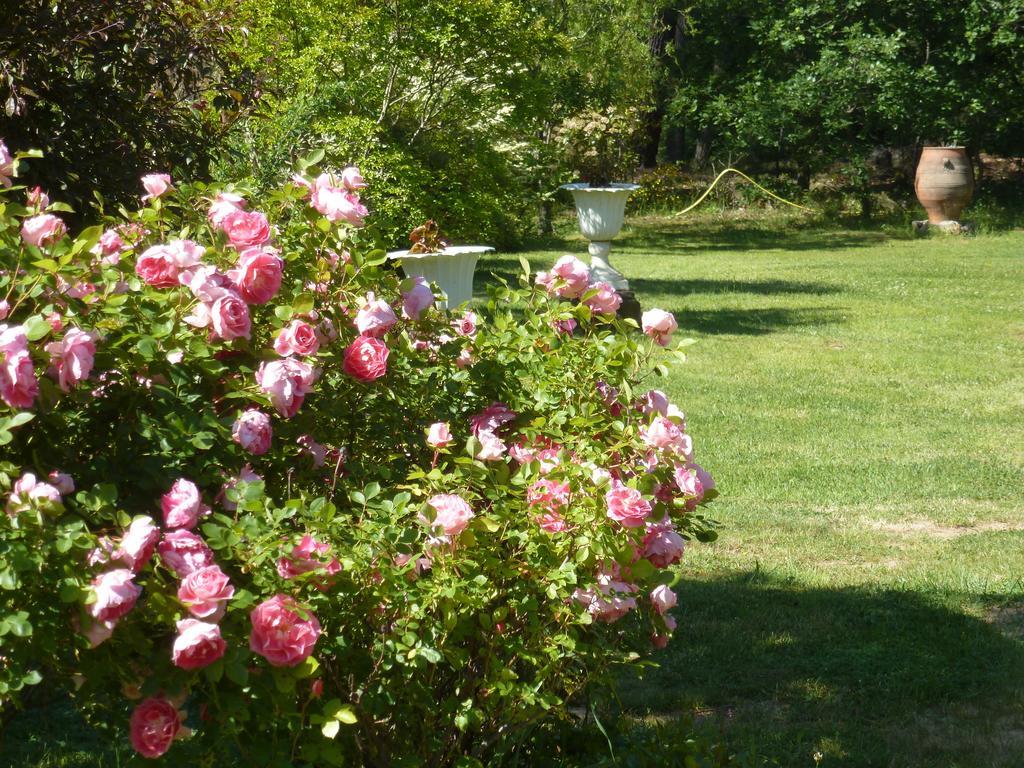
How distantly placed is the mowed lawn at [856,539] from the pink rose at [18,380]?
8.02 ft

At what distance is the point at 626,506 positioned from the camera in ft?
8.09

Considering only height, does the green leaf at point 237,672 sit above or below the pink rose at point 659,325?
below

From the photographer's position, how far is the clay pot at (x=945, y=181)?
2153 centimetres

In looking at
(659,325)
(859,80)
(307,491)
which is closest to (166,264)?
(307,491)

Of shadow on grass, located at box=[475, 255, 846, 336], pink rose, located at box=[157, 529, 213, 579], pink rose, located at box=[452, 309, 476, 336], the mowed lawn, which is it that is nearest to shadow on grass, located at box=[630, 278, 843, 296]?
shadow on grass, located at box=[475, 255, 846, 336]

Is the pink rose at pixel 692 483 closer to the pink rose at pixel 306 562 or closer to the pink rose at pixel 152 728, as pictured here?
the pink rose at pixel 306 562

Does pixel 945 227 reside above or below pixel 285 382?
below

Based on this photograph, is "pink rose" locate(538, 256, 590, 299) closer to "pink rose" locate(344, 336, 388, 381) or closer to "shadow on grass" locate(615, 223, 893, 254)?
"pink rose" locate(344, 336, 388, 381)

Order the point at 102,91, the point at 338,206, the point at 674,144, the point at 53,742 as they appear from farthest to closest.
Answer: the point at 674,144 < the point at 102,91 < the point at 53,742 < the point at 338,206

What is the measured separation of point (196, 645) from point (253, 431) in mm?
503

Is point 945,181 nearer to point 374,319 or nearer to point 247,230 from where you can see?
point 374,319

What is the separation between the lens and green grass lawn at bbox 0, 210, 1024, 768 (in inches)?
156

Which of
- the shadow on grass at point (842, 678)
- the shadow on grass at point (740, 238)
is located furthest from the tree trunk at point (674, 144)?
the shadow on grass at point (842, 678)

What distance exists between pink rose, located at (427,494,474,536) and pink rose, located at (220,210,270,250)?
2.09 feet
